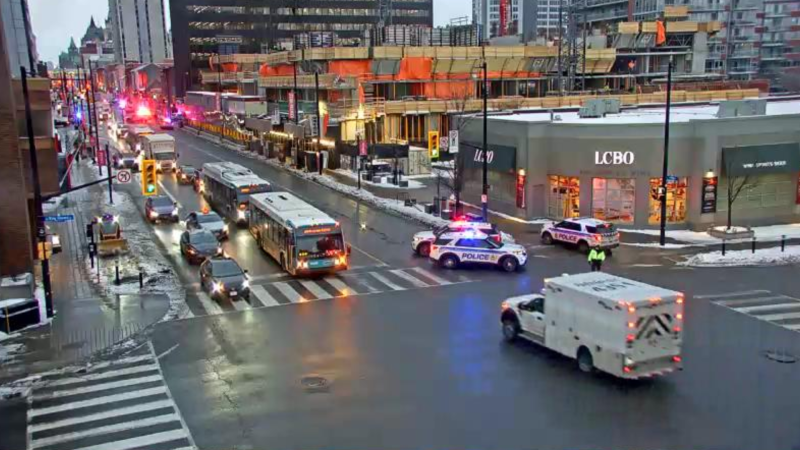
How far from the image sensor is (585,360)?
1831cm

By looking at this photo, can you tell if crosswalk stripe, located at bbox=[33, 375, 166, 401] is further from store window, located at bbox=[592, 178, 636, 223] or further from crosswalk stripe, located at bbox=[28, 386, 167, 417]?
store window, located at bbox=[592, 178, 636, 223]

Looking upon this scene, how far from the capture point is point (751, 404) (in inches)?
640

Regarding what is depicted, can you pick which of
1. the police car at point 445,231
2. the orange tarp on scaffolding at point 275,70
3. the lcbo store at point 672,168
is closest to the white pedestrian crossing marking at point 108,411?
the police car at point 445,231

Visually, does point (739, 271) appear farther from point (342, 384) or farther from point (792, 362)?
point (342, 384)

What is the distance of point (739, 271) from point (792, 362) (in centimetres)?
1103

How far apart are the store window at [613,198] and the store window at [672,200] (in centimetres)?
95

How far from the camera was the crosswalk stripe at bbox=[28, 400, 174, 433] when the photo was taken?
53.4 ft

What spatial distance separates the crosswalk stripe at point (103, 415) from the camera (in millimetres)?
16281

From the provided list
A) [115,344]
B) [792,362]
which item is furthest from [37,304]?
[792,362]

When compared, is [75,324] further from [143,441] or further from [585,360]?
[585,360]

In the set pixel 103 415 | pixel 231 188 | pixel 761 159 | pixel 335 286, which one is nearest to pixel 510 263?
pixel 335 286

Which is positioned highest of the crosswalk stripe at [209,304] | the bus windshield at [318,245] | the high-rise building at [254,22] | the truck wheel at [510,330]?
the high-rise building at [254,22]

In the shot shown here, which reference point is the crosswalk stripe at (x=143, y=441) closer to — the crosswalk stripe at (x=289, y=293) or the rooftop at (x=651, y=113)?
the crosswalk stripe at (x=289, y=293)

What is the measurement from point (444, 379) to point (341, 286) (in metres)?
10.6
